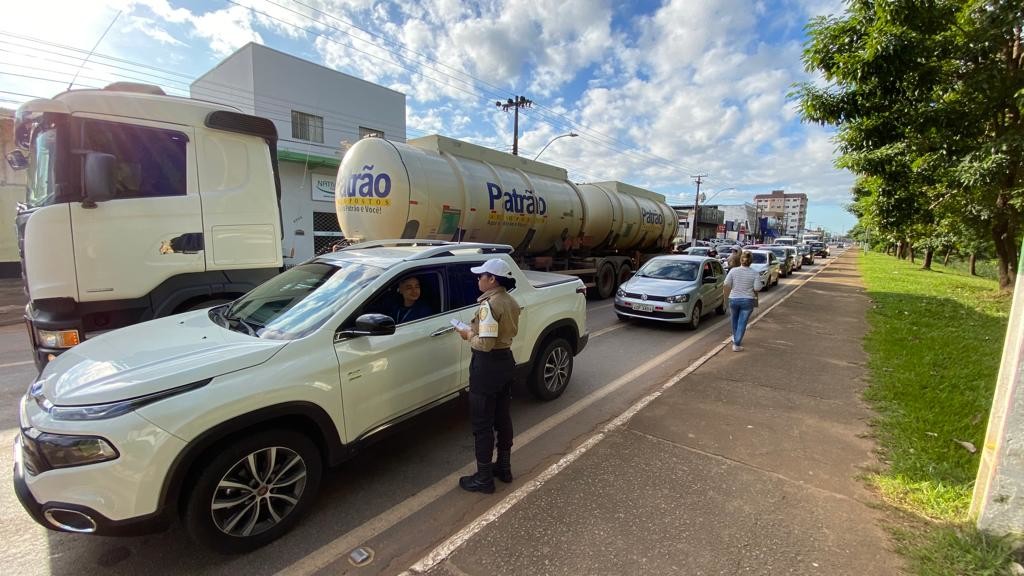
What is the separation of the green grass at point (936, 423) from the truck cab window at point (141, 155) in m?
6.58

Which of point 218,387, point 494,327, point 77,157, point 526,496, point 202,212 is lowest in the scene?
point 526,496

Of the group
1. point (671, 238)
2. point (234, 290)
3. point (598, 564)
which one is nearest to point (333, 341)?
point (598, 564)

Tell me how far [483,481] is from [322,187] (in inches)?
740

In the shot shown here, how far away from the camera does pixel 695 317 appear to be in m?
9.03

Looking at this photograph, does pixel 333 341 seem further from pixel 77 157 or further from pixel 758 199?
pixel 758 199

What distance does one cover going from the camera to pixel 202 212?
15.4ft

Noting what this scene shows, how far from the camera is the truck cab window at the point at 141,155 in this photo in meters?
4.21

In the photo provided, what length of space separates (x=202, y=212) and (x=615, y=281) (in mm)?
11425

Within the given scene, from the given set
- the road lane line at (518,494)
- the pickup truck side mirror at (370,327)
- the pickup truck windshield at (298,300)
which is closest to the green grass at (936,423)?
the road lane line at (518,494)

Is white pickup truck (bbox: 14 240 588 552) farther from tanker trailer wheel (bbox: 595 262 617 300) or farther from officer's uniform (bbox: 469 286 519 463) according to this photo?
tanker trailer wheel (bbox: 595 262 617 300)

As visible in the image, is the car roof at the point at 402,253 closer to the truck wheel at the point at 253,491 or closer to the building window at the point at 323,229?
the truck wheel at the point at 253,491

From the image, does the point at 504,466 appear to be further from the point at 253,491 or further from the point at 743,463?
the point at 743,463

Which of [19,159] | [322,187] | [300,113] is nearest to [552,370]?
[19,159]

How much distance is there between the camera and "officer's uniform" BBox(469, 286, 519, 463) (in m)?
3.03
